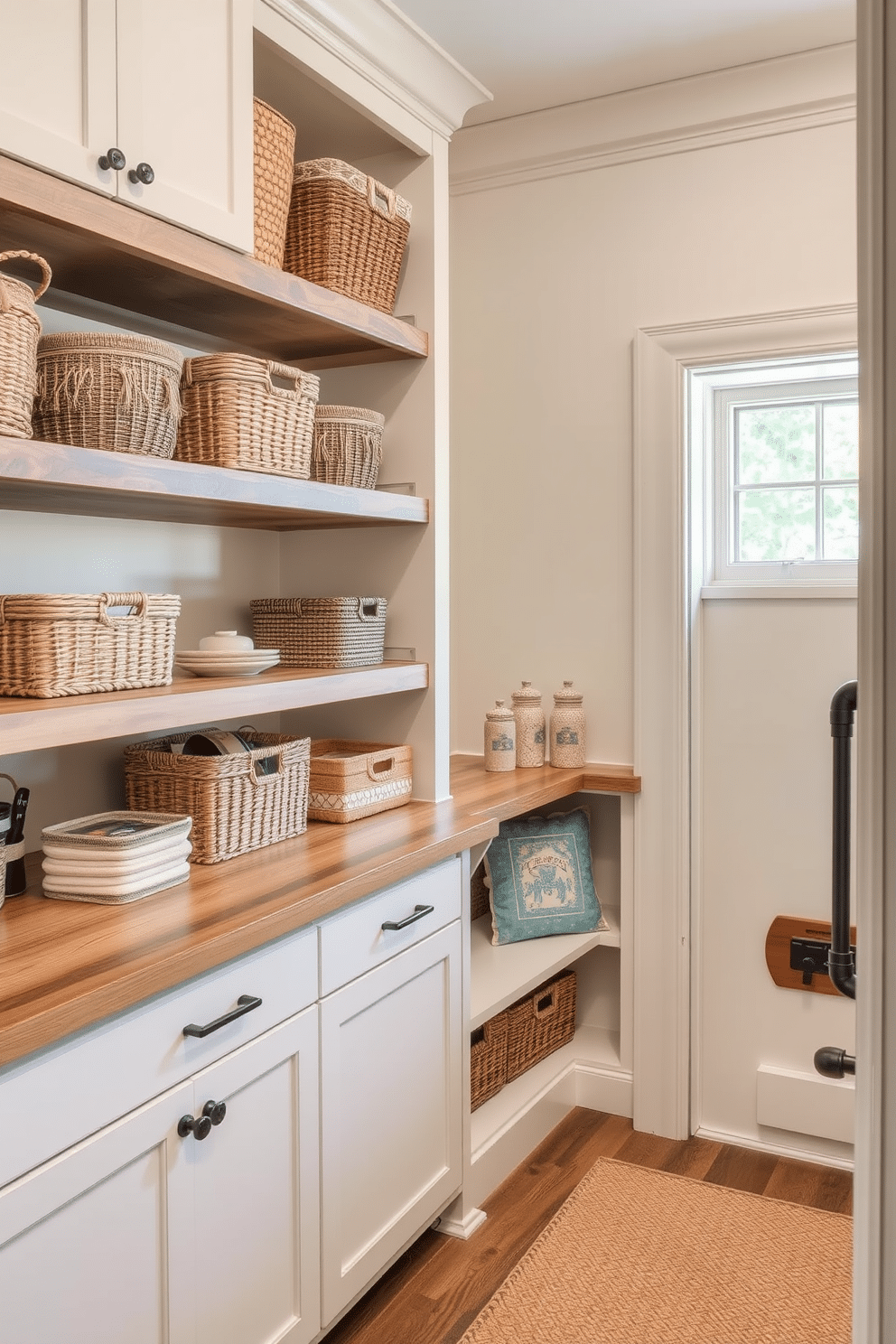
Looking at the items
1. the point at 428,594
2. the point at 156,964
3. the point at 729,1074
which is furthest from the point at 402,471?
the point at 729,1074

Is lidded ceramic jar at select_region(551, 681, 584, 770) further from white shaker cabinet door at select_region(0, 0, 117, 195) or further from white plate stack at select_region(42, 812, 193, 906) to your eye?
white shaker cabinet door at select_region(0, 0, 117, 195)

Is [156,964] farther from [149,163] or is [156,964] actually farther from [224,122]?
[224,122]

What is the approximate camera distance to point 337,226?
2.12 metres

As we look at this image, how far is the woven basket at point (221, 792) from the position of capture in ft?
6.19

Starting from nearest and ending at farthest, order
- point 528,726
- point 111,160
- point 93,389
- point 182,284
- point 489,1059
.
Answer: point 111,160
point 93,389
point 182,284
point 489,1059
point 528,726

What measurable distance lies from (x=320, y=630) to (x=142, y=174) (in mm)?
964

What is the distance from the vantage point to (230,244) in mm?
1771

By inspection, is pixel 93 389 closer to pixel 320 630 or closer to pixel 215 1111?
pixel 320 630

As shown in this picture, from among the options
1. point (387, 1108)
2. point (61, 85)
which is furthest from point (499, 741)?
point (61, 85)

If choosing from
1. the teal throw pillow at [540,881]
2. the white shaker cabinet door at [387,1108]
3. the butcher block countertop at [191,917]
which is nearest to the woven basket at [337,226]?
the butcher block countertop at [191,917]

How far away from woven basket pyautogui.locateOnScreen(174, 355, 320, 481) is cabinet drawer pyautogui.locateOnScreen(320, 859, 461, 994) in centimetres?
81

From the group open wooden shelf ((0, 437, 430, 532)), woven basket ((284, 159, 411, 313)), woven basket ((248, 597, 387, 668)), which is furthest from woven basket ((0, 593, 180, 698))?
woven basket ((284, 159, 411, 313))

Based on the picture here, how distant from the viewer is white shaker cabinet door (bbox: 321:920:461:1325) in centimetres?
183

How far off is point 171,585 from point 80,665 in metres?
0.67
